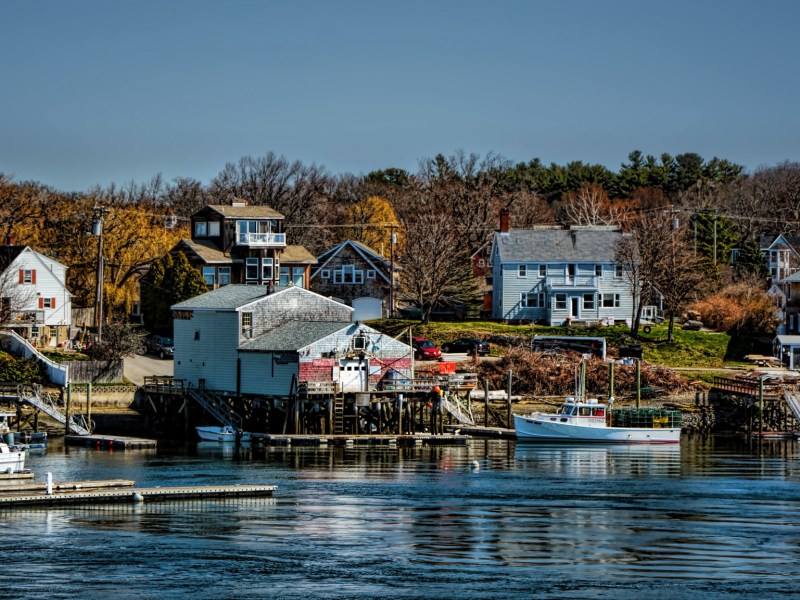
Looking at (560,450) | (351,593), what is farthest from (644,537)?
(560,450)

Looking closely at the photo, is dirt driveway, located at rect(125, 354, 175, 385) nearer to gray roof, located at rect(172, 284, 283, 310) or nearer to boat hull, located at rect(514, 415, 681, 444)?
gray roof, located at rect(172, 284, 283, 310)

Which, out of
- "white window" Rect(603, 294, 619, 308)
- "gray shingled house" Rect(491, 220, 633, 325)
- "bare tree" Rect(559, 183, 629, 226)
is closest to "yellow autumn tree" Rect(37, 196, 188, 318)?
"gray shingled house" Rect(491, 220, 633, 325)

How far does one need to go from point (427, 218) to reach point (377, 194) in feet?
174

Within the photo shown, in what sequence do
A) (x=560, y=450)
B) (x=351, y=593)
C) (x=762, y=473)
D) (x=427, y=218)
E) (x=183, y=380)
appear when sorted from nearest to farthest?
(x=351, y=593), (x=762, y=473), (x=560, y=450), (x=183, y=380), (x=427, y=218)

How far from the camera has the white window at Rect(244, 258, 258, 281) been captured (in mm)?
115438

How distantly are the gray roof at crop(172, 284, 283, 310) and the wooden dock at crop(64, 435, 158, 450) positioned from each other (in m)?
9.70

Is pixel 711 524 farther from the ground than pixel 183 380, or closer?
closer

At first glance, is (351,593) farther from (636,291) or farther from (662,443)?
(636,291)

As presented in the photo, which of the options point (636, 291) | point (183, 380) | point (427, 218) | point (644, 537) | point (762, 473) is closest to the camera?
point (644, 537)

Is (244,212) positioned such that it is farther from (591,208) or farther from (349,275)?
(591,208)

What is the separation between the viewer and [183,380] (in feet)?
280

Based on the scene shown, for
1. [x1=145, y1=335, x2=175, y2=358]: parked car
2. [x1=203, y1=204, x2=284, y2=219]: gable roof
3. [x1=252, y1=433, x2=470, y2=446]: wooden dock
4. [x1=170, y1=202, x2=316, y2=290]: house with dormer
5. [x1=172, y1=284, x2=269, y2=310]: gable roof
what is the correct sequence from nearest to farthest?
[x1=252, y1=433, x2=470, y2=446]: wooden dock → [x1=172, y1=284, x2=269, y2=310]: gable roof → [x1=145, y1=335, x2=175, y2=358]: parked car → [x1=170, y1=202, x2=316, y2=290]: house with dormer → [x1=203, y1=204, x2=284, y2=219]: gable roof

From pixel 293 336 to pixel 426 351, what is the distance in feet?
58.2

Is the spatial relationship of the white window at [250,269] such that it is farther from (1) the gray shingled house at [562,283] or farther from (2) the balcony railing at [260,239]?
(1) the gray shingled house at [562,283]
